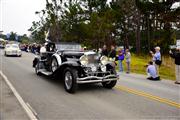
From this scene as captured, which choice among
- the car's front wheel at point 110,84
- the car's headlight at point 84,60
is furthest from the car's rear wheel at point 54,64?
the car's front wheel at point 110,84

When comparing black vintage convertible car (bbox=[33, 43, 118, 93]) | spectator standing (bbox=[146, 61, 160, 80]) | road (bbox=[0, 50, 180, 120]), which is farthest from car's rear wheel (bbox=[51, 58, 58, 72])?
spectator standing (bbox=[146, 61, 160, 80])

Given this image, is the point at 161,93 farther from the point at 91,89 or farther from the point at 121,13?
the point at 121,13

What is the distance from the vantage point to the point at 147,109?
6.87m

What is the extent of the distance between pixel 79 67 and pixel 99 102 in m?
1.85

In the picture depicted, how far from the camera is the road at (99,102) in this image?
632 cm

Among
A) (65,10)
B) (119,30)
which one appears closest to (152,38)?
(119,30)

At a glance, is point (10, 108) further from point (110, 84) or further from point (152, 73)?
point (152, 73)

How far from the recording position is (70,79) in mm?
Result: 8891

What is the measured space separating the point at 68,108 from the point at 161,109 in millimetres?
2598

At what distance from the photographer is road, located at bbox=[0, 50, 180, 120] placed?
6316mm

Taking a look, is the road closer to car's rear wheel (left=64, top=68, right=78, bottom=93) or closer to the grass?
car's rear wheel (left=64, top=68, right=78, bottom=93)

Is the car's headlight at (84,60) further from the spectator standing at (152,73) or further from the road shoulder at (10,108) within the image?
the spectator standing at (152,73)

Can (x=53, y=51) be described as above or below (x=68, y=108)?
above

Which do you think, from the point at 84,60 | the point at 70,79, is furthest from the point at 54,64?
the point at 70,79
